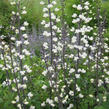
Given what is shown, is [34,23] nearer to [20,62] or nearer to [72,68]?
[72,68]

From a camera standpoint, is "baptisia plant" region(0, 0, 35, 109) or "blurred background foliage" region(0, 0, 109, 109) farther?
"blurred background foliage" region(0, 0, 109, 109)

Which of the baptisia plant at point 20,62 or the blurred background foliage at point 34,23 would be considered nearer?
the baptisia plant at point 20,62

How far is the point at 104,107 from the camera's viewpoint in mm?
2174

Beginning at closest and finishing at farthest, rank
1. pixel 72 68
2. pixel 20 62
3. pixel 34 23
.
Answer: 1. pixel 20 62
2. pixel 72 68
3. pixel 34 23

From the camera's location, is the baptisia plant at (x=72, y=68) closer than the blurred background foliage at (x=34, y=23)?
Yes

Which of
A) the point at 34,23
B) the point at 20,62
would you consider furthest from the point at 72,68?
the point at 34,23

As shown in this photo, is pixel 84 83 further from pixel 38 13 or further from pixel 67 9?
pixel 38 13

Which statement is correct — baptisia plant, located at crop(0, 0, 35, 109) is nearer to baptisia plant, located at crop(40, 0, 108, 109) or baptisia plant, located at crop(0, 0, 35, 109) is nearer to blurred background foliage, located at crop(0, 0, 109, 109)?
blurred background foliage, located at crop(0, 0, 109, 109)

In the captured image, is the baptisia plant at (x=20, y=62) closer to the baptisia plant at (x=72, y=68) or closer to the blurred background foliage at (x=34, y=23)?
the blurred background foliage at (x=34, y=23)

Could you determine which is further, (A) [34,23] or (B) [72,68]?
(A) [34,23]

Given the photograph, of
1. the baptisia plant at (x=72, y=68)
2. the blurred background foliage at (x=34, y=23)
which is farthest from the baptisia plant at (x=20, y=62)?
the baptisia plant at (x=72, y=68)

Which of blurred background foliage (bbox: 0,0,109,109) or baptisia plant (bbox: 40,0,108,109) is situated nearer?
baptisia plant (bbox: 40,0,108,109)

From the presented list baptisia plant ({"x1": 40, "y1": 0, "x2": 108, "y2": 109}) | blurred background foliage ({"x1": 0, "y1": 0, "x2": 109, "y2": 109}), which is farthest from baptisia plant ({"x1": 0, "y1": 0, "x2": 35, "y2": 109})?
baptisia plant ({"x1": 40, "y1": 0, "x2": 108, "y2": 109})

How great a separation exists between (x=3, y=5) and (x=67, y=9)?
11.6ft
